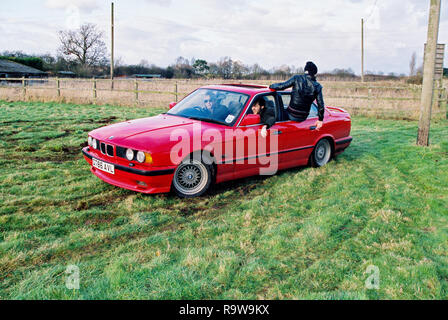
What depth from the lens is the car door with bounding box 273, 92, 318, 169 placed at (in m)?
6.23

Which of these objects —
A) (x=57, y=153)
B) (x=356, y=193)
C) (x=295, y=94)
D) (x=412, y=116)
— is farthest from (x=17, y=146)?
(x=412, y=116)

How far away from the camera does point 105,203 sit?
5.00 metres

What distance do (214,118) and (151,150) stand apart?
4.39ft

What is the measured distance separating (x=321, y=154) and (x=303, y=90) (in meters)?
1.61

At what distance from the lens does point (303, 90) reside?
620cm

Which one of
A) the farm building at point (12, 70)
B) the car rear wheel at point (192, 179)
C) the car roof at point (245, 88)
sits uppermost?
the farm building at point (12, 70)

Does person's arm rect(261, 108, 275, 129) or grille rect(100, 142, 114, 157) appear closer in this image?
grille rect(100, 142, 114, 157)

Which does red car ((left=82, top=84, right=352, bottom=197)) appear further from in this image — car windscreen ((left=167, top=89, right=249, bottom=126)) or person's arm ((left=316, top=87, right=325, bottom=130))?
person's arm ((left=316, top=87, right=325, bottom=130))

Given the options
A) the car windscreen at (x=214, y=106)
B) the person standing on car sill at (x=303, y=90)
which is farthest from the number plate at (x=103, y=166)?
the person standing on car sill at (x=303, y=90)

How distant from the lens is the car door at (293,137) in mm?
6227

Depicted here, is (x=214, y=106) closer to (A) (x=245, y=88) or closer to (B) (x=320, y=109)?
(A) (x=245, y=88)

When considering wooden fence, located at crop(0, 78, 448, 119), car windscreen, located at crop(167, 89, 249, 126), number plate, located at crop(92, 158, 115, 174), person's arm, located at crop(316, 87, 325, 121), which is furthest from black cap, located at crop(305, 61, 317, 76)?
wooden fence, located at crop(0, 78, 448, 119)

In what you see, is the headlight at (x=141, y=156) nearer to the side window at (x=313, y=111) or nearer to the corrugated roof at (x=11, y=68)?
the side window at (x=313, y=111)

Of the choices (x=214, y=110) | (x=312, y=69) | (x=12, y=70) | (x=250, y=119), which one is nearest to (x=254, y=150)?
(x=250, y=119)
